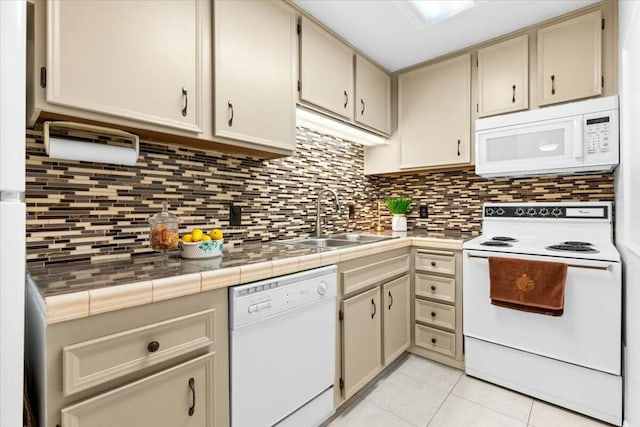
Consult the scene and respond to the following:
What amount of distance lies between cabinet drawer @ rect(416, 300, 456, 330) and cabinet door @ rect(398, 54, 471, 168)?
1.10 m

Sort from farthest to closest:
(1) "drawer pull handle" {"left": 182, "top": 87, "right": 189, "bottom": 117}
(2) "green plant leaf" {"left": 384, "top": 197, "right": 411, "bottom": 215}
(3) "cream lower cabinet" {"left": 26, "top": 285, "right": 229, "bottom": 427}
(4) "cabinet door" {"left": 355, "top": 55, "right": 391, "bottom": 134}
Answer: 1. (2) "green plant leaf" {"left": 384, "top": 197, "right": 411, "bottom": 215}
2. (4) "cabinet door" {"left": 355, "top": 55, "right": 391, "bottom": 134}
3. (1) "drawer pull handle" {"left": 182, "top": 87, "right": 189, "bottom": 117}
4. (3) "cream lower cabinet" {"left": 26, "top": 285, "right": 229, "bottom": 427}

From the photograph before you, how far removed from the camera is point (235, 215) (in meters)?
1.87

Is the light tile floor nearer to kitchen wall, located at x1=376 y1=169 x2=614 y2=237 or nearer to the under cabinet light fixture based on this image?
kitchen wall, located at x1=376 y1=169 x2=614 y2=237

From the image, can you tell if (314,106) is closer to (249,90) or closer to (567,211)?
(249,90)

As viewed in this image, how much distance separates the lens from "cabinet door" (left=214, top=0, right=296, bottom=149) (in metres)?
1.47

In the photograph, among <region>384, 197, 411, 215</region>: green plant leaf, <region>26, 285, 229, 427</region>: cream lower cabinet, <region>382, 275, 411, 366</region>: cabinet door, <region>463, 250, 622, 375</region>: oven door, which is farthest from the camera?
<region>384, 197, 411, 215</region>: green plant leaf

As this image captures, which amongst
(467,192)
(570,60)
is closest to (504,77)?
(570,60)

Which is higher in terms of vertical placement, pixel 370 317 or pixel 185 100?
pixel 185 100

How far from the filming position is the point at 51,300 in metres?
0.77

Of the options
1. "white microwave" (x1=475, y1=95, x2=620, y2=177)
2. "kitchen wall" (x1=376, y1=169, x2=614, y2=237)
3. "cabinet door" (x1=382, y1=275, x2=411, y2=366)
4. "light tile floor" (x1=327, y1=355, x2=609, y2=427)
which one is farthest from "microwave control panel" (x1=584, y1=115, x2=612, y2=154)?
"light tile floor" (x1=327, y1=355, x2=609, y2=427)

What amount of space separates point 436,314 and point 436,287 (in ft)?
0.65

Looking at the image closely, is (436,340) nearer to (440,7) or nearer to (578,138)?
(578,138)

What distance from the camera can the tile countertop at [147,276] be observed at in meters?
0.82

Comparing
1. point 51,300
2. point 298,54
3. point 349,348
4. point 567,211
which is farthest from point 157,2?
point 567,211
